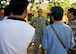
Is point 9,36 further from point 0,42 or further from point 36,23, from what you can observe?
point 36,23

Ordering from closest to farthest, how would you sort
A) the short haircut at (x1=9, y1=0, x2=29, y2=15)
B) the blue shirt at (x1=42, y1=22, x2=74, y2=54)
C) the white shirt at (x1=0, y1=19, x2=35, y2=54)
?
the white shirt at (x1=0, y1=19, x2=35, y2=54) → the short haircut at (x1=9, y1=0, x2=29, y2=15) → the blue shirt at (x1=42, y1=22, x2=74, y2=54)

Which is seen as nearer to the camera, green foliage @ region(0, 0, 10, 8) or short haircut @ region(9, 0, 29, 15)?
short haircut @ region(9, 0, 29, 15)

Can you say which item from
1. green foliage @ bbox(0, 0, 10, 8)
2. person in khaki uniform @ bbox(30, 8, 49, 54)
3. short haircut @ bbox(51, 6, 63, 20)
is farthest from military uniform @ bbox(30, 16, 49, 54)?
short haircut @ bbox(51, 6, 63, 20)

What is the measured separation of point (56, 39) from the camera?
15.3ft

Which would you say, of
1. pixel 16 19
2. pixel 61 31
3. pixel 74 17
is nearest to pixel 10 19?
pixel 16 19

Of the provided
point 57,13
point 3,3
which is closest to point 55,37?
point 57,13

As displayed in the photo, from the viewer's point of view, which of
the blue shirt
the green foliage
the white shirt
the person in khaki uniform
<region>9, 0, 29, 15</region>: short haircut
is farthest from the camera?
the person in khaki uniform

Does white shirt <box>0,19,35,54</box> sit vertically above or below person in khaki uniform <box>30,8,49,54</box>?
above

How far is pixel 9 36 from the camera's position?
120 inches

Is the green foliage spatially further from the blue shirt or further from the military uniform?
the blue shirt

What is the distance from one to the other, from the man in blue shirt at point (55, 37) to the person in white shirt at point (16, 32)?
1516mm

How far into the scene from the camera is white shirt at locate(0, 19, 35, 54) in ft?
9.93

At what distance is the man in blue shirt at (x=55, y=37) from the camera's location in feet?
15.3

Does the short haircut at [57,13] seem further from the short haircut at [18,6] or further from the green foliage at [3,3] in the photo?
the green foliage at [3,3]
